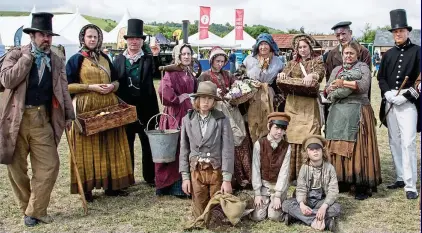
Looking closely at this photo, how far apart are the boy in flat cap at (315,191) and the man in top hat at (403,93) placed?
111 cm

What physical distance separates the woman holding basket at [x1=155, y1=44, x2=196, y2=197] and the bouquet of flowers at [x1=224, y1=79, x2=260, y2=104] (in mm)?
447

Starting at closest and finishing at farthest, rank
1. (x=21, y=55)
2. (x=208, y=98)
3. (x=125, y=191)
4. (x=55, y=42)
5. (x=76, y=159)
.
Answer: (x=21, y=55) → (x=208, y=98) → (x=76, y=159) → (x=125, y=191) → (x=55, y=42)

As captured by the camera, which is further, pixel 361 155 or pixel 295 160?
pixel 295 160

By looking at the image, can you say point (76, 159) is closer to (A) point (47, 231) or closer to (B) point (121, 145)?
(B) point (121, 145)

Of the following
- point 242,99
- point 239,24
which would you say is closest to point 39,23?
point 242,99

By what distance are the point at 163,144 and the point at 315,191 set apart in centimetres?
153

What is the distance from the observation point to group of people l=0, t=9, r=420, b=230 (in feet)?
14.4

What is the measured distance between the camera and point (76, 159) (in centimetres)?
504

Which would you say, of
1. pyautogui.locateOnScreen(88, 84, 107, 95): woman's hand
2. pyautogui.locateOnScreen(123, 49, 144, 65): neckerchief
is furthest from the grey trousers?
pyautogui.locateOnScreen(123, 49, 144, 65): neckerchief

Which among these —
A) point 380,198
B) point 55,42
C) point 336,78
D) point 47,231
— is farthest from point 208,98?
point 55,42

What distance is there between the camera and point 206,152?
4.51 metres

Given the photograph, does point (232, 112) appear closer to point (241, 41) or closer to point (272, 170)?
point (272, 170)

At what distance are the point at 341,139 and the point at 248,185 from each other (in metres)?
1.21

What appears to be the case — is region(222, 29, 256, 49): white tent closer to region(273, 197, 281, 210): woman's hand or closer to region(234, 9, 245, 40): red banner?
region(234, 9, 245, 40): red banner
